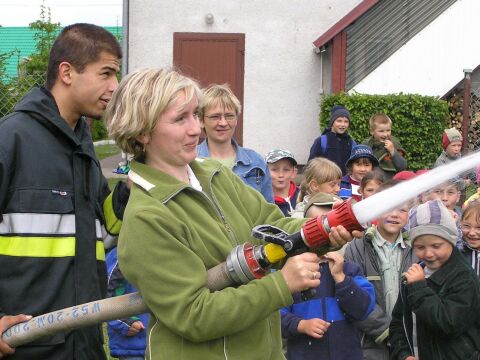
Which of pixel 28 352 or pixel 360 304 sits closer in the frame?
pixel 28 352

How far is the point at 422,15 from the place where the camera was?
1803 cm

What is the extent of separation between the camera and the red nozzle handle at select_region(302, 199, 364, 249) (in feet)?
9.60

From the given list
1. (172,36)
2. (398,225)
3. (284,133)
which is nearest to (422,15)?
(284,133)

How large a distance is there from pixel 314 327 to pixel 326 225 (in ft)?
6.88

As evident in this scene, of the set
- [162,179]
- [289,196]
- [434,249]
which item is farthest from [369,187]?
[162,179]

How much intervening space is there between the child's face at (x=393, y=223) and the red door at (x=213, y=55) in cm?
1251

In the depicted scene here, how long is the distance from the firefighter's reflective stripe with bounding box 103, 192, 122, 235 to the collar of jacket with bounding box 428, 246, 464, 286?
2.10m

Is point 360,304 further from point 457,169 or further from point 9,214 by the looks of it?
point 9,214

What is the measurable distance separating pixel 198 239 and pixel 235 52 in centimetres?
1537

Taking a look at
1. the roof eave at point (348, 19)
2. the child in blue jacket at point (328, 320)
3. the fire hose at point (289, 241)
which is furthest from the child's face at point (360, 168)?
the roof eave at point (348, 19)

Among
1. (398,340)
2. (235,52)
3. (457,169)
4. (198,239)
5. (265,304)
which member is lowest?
(398,340)

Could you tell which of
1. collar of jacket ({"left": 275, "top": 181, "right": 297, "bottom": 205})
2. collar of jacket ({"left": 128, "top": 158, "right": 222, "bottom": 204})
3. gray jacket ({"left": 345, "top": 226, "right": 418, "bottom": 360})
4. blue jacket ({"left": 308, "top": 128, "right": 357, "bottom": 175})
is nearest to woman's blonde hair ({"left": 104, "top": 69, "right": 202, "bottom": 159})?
collar of jacket ({"left": 128, "top": 158, "right": 222, "bottom": 204})

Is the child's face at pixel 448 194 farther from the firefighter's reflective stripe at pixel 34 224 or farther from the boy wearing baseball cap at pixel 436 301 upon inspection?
the firefighter's reflective stripe at pixel 34 224

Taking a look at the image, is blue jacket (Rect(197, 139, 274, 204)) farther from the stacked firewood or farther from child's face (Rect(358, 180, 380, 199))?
the stacked firewood
